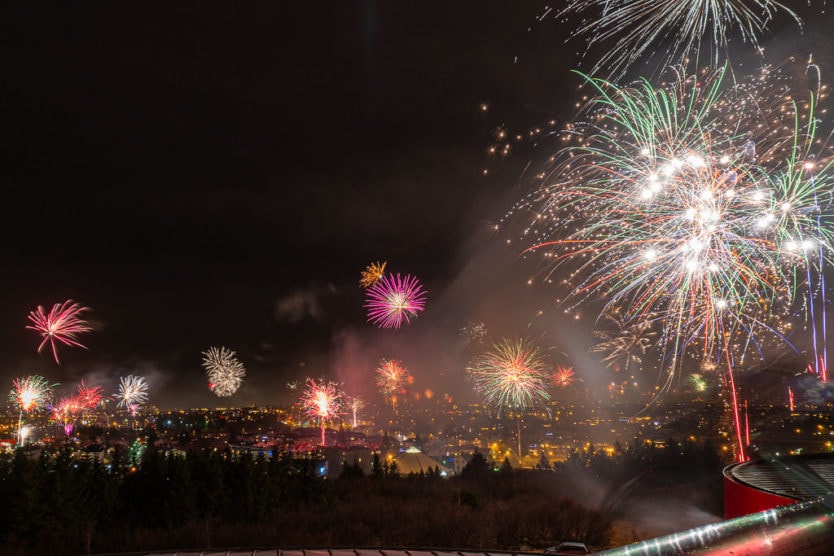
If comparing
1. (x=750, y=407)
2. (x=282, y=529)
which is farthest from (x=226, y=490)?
(x=750, y=407)

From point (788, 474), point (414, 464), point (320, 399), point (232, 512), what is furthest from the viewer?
point (320, 399)

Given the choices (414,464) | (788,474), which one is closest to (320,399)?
(414,464)

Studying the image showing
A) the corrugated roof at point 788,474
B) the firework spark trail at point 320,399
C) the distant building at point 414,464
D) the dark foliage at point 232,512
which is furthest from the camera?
the firework spark trail at point 320,399

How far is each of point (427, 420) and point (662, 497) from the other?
266 ft

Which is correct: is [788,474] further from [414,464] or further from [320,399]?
[320,399]

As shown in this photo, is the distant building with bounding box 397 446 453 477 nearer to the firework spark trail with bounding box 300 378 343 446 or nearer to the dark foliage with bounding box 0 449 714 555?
the firework spark trail with bounding box 300 378 343 446

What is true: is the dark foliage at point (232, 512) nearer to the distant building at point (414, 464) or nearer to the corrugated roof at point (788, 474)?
the corrugated roof at point (788, 474)

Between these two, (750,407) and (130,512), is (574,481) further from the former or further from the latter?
(750,407)

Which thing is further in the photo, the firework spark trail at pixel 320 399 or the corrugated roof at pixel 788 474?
the firework spark trail at pixel 320 399

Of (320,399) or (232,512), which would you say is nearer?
(232,512)

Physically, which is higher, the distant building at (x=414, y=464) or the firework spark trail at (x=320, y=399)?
the firework spark trail at (x=320, y=399)

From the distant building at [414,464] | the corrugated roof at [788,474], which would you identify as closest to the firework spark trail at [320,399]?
the distant building at [414,464]

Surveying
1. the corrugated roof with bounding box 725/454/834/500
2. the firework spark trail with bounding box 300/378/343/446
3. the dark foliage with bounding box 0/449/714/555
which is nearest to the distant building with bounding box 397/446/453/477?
the firework spark trail with bounding box 300/378/343/446

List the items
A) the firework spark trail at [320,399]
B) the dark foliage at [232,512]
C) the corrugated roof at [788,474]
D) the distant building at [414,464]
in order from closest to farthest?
the corrugated roof at [788,474] → the dark foliage at [232,512] → the distant building at [414,464] → the firework spark trail at [320,399]
